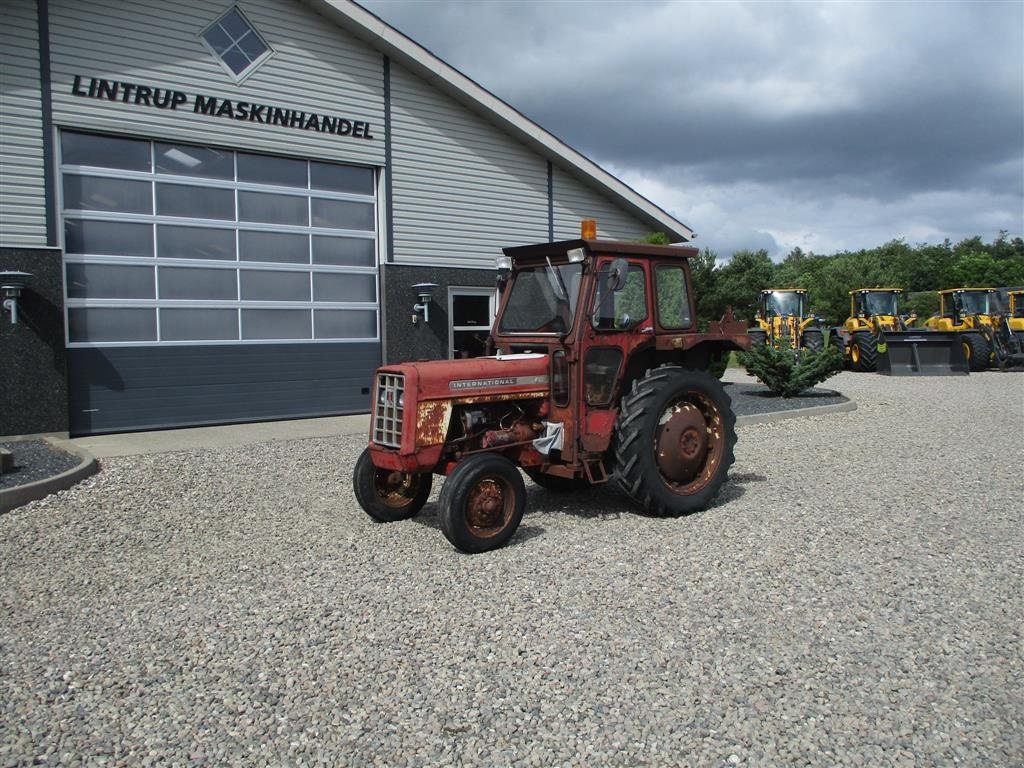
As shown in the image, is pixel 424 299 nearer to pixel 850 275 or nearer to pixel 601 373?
pixel 601 373

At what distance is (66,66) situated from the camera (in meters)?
10.2

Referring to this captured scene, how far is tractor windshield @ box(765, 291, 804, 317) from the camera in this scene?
2519 cm

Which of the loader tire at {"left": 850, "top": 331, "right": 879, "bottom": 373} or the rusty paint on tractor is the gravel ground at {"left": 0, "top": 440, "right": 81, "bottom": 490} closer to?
the rusty paint on tractor

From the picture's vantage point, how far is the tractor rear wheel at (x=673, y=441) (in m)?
5.90

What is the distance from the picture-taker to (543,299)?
20.4 ft

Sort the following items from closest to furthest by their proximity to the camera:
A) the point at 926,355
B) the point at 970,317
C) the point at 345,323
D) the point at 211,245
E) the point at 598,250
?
1. the point at 598,250
2. the point at 211,245
3. the point at 345,323
4. the point at 926,355
5. the point at 970,317

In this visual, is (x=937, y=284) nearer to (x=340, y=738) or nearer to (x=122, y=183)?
(x=122, y=183)

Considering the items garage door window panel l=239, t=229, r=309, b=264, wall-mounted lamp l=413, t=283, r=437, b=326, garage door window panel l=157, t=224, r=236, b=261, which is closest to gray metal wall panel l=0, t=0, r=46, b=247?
garage door window panel l=157, t=224, r=236, b=261

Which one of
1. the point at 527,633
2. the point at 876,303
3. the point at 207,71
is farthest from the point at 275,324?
the point at 876,303

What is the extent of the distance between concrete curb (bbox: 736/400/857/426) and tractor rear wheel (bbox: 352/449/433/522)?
5.95m

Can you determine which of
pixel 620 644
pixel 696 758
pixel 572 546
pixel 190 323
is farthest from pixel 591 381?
pixel 190 323

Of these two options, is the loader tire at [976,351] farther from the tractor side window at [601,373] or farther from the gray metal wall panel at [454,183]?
the tractor side window at [601,373]

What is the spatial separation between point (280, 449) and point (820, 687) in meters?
7.37

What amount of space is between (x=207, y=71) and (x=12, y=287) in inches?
157
